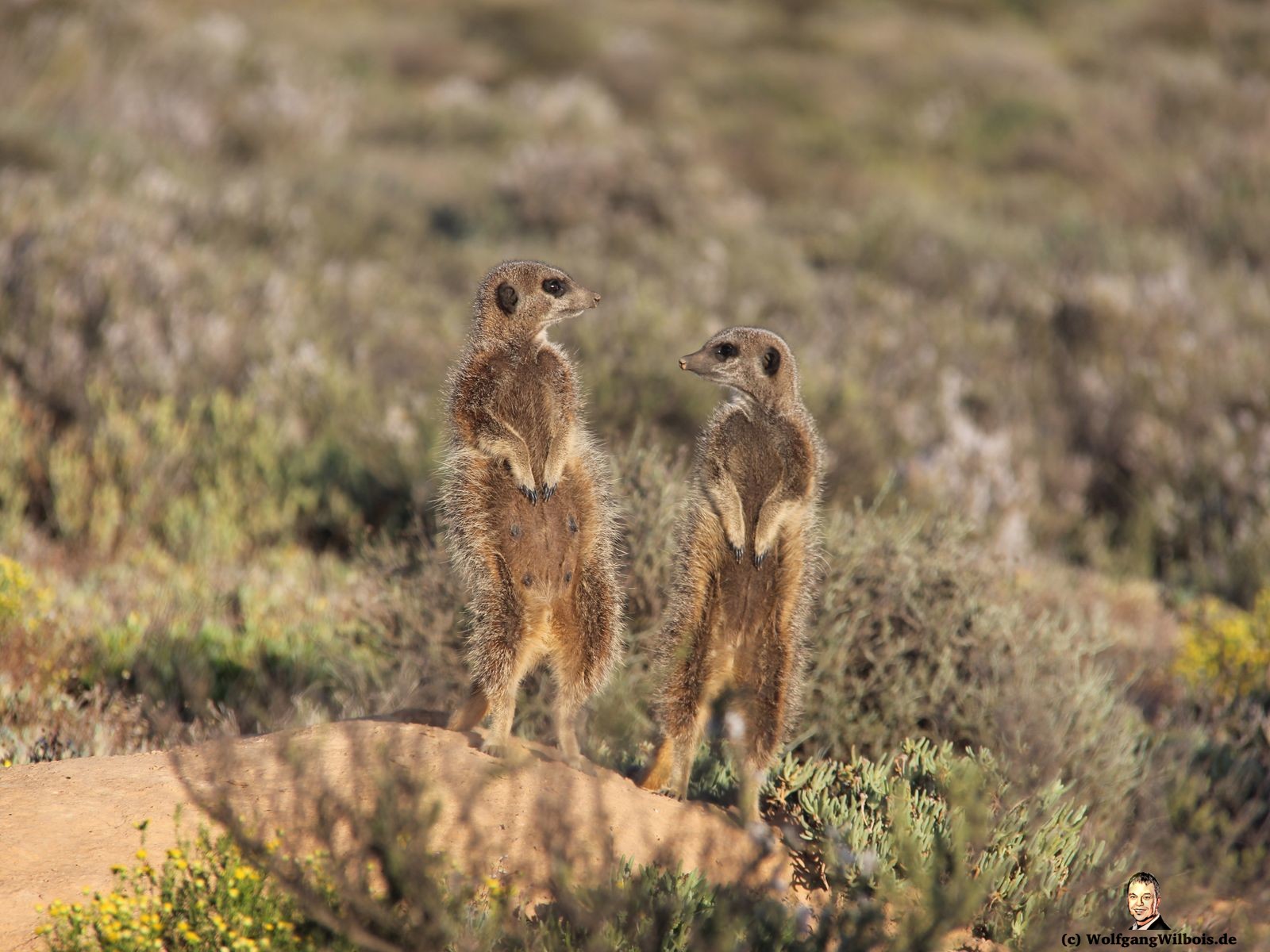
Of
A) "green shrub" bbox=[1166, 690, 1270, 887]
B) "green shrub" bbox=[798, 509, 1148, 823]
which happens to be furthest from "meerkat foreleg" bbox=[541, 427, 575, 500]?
"green shrub" bbox=[1166, 690, 1270, 887]

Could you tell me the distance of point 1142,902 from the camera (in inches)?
151

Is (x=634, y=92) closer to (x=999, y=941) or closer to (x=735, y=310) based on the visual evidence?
(x=735, y=310)

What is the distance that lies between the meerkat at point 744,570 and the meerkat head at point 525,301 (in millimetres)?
462

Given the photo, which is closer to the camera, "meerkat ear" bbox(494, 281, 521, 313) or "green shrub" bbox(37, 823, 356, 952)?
"green shrub" bbox(37, 823, 356, 952)

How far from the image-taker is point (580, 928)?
323cm

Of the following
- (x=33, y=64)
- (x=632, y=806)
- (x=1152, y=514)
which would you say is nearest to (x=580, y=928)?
(x=632, y=806)

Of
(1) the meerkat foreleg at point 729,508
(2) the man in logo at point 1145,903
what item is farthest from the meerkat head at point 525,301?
(2) the man in logo at point 1145,903

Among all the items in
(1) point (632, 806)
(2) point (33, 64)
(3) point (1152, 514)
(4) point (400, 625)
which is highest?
(2) point (33, 64)

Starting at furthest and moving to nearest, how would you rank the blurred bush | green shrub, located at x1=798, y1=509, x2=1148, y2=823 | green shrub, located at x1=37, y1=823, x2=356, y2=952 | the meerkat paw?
the blurred bush → green shrub, located at x1=798, y1=509, x2=1148, y2=823 → the meerkat paw → green shrub, located at x1=37, y1=823, x2=356, y2=952

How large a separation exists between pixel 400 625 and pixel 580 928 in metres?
2.33

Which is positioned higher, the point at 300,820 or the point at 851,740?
the point at 300,820

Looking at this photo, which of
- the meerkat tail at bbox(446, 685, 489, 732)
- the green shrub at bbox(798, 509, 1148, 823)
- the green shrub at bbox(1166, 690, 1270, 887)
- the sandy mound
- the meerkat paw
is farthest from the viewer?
the green shrub at bbox(798, 509, 1148, 823)

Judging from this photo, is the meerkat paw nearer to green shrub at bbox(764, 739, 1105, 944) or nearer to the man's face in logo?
green shrub at bbox(764, 739, 1105, 944)

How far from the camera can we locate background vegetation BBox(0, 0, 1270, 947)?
508 cm
